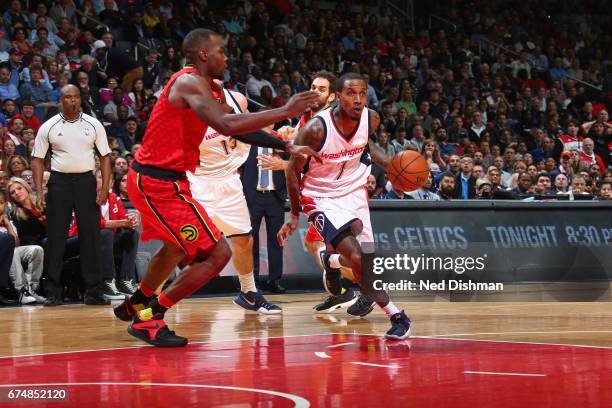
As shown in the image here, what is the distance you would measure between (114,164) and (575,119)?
1246 centimetres

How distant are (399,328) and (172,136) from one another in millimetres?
2089

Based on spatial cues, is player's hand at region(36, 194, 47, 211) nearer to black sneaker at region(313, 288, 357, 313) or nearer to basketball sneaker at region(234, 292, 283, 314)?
basketball sneaker at region(234, 292, 283, 314)

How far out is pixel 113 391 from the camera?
5223mm

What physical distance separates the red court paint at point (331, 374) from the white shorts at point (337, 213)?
930 millimetres

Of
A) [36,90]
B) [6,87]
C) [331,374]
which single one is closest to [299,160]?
[331,374]

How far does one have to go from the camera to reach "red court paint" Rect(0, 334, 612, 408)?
16.1 feet

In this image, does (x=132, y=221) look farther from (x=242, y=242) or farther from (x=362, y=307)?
(x=362, y=307)

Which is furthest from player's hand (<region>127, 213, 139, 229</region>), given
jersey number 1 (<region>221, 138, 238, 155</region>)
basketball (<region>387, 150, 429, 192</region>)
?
basketball (<region>387, 150, 429, 192</region>)

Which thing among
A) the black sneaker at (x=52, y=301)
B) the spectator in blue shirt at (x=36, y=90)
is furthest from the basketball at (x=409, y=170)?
the spectator in blue shirt at (x=36, y=90)

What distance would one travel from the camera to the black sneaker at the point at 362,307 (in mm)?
9126

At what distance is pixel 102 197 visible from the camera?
1098 cm

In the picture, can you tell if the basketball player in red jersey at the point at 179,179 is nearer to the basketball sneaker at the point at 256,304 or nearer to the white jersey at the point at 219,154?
the white jersey at the point at 219,154

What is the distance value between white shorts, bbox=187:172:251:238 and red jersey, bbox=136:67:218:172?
2384 mm

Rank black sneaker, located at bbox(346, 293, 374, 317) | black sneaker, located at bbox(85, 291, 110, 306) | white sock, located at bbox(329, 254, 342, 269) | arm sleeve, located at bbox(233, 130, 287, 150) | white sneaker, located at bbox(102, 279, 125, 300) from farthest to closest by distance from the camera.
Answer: white sneaker, located at bbox(102, 279, 125, 300)
black sneaker, located at bbox(85, 291, 110, 306)
black sneaker, located at bbox(346, 293, 374, 317)
white sock, located at bbox(329, 254, 342, 269)
arm sleeve, located at bbox(233, 130, 287, 150)
